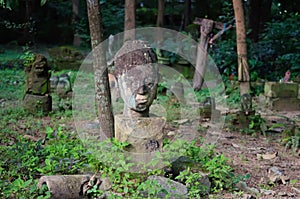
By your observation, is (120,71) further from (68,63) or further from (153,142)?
(68,63)

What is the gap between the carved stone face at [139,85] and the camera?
15.0 feet

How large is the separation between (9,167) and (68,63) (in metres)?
9.70

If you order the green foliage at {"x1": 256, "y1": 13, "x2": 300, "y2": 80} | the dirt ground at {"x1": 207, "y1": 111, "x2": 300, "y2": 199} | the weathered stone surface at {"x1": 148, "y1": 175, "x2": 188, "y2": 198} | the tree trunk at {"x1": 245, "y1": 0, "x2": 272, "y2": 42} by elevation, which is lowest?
the dirt ground at {"x1": 207, "y1": 111, "x2": 300, "y2": 199}

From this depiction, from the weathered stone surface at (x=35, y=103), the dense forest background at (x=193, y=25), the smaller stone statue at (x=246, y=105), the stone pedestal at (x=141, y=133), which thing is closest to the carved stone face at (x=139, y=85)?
the stone pedestal at (x=141, y=133)

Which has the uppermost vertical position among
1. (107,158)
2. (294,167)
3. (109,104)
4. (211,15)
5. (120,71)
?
(211,15)

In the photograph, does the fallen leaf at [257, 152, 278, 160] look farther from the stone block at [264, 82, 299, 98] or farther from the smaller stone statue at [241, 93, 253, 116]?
the stone block at [264, 82, 299, 98]

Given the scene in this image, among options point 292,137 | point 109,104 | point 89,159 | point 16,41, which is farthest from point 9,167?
point 16,41

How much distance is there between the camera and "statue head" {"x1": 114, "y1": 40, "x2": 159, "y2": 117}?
457 cm

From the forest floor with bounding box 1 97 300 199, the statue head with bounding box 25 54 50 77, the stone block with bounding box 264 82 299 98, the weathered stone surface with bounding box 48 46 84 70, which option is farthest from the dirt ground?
the weathered stone surface with bounding box 48 46 84 70

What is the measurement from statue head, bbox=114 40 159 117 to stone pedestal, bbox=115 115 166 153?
0.15 meters

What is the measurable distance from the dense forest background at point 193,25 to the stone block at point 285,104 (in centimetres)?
149

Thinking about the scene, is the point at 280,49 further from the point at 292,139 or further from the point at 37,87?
the point at 37,87

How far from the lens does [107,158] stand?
4414 millimetres

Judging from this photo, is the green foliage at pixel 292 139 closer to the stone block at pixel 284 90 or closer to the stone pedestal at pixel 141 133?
the stone pedestal at pixel 141 133
